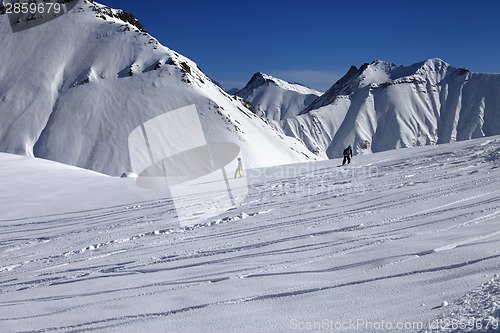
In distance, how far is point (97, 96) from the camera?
3009 inches

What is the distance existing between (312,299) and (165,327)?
5.06 ft

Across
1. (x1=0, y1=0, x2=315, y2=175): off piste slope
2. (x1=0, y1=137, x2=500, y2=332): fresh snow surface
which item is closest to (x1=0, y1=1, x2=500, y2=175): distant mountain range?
(x1=0, y1=0, x2=315, y2=175): off piste slope

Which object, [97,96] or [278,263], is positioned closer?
[278,263]

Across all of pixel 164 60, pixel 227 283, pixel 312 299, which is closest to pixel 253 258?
pixel 227 283

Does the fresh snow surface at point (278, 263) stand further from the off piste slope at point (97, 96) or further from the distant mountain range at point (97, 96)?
the distant mountain range at point (97, 96)

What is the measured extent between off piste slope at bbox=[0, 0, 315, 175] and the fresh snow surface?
161ft

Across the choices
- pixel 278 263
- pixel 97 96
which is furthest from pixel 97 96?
pixel 278 263

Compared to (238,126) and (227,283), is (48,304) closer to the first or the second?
(227,283)

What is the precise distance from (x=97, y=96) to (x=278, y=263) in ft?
253

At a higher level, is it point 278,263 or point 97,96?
point 97,96

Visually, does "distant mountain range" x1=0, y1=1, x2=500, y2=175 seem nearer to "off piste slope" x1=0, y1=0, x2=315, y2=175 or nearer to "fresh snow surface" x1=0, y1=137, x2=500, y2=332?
"off piste slope" x1=0, y1=0, x2=315, y2=175

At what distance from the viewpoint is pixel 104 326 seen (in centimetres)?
450

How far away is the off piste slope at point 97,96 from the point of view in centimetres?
6625

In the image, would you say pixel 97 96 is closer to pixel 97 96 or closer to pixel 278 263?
pixel 97 96
